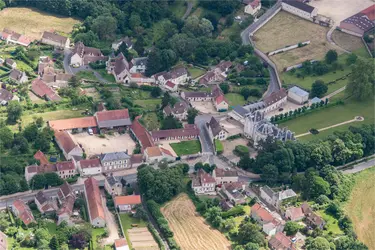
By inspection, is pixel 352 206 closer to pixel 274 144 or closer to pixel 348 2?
pixel 274 144

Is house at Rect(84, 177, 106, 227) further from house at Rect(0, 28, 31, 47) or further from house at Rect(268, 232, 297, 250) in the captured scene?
house at Rect(0, 28, 31, 47)

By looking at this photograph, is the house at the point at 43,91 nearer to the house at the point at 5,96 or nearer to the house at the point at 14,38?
the house at the point at 5,96

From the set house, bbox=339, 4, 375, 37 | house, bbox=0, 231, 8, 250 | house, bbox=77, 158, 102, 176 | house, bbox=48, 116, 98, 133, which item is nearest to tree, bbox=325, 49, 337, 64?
house, bbox=339, 4, 375, 37

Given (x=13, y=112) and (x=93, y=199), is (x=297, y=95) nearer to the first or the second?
(x=93, y=199)

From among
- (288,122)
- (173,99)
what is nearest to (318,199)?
(288,122)

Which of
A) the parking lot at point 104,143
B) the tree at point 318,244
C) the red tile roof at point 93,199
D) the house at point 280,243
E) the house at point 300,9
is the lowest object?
the house at point 280,243

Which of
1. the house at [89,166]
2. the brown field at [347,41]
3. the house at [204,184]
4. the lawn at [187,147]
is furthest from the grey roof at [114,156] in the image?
the brown field at [347,41]

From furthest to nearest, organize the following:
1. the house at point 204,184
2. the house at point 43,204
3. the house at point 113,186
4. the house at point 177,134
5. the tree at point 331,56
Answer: the tree at point 331,56, the house at point 177,134, the house at point 204,184, the house at point 113,186, the house at point 43,204

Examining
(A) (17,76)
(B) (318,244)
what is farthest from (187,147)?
(A) (17,76)
